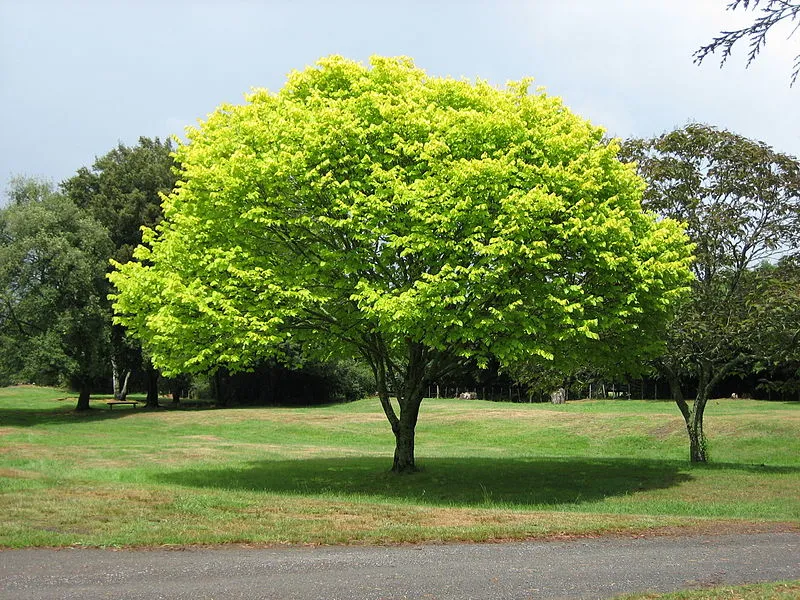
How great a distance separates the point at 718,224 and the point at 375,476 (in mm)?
14339

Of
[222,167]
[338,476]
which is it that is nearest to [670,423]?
[338,476]

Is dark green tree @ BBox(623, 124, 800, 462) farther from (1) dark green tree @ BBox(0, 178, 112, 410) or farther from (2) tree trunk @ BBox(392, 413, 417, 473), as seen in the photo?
(1) dark green tree @ BBox(0, 178, 112, 410)

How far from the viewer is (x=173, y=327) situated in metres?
19.4

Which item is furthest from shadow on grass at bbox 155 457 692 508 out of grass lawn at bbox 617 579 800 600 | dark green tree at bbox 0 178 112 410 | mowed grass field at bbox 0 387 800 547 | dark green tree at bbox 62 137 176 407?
dark green tree at bbox 62 137 176 407

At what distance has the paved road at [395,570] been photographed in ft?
28.2

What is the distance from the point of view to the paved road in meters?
8.59

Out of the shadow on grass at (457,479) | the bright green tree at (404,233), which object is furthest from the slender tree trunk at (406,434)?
the bright green tree at (404,233)

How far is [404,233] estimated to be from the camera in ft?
64.1

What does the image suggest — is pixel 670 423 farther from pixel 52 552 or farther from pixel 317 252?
pixel 52 552

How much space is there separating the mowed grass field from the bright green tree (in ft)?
13.5

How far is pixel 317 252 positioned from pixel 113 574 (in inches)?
486

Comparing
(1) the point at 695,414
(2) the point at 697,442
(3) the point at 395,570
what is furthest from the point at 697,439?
(3) the point at 395,570

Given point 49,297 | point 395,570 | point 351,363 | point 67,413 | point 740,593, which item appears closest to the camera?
point 740,593

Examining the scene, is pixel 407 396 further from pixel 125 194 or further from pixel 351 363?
pixel 351 363
